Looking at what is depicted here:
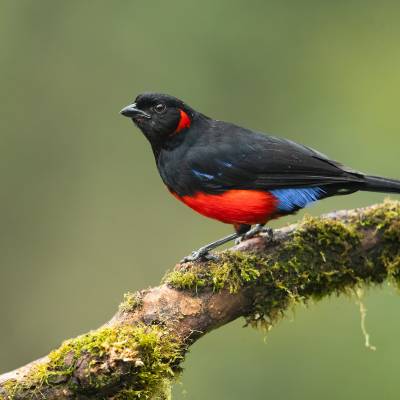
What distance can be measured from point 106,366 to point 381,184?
2.87 meters

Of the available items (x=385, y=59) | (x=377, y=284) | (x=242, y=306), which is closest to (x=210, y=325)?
(x=242, y=306)

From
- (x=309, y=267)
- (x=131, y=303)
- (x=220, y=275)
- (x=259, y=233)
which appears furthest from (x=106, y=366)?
(x=259, y=233)

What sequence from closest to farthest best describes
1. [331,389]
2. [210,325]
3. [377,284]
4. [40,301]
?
[210,325], [377,284], [331,389], [40,301]

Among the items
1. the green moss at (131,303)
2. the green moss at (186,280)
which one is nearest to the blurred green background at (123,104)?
the green moss at (186,280)

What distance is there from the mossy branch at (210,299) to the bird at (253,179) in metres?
0.22

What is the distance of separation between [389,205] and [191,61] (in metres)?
6.70

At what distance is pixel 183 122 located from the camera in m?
7.20

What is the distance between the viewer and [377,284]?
6.67 m

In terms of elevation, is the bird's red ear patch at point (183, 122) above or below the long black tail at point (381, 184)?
above

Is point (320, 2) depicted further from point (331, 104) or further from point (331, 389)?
point (331, 389)

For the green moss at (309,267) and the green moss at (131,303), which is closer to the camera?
the green moss at (131,303)

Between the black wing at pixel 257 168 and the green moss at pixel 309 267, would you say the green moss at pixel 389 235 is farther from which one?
the black wing at pixel 257 168

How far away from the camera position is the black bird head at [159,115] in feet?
23.4

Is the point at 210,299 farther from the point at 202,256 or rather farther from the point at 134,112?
the point at 134,112
